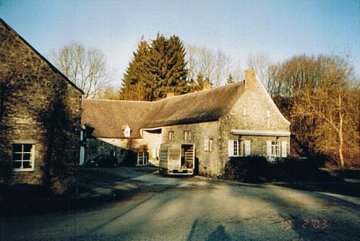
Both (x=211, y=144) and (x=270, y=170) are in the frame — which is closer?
(x=270, y=170)

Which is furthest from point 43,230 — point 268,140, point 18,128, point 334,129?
point 334,129

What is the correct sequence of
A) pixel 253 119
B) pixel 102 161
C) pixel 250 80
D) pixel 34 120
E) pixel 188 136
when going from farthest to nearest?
1. pixel 102 161
2. pixel 188 136
3. pixel 250 80
4. pixel 253 119
5. pixel 34 120

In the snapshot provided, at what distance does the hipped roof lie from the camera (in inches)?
1328

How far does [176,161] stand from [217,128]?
4.28 metres

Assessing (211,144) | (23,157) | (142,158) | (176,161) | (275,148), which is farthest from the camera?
(142,158)

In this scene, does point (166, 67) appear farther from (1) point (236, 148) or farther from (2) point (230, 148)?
(2) point (230, 148)

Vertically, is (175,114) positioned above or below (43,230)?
above

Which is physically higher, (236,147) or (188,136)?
(188,136)

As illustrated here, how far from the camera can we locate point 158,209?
14.6 m

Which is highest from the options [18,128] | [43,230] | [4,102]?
[4,102]

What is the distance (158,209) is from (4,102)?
8805 mm

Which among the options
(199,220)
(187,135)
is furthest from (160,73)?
(199,220)

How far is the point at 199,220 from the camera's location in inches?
490

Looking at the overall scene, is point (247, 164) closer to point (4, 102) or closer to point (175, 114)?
point (175, 114)
